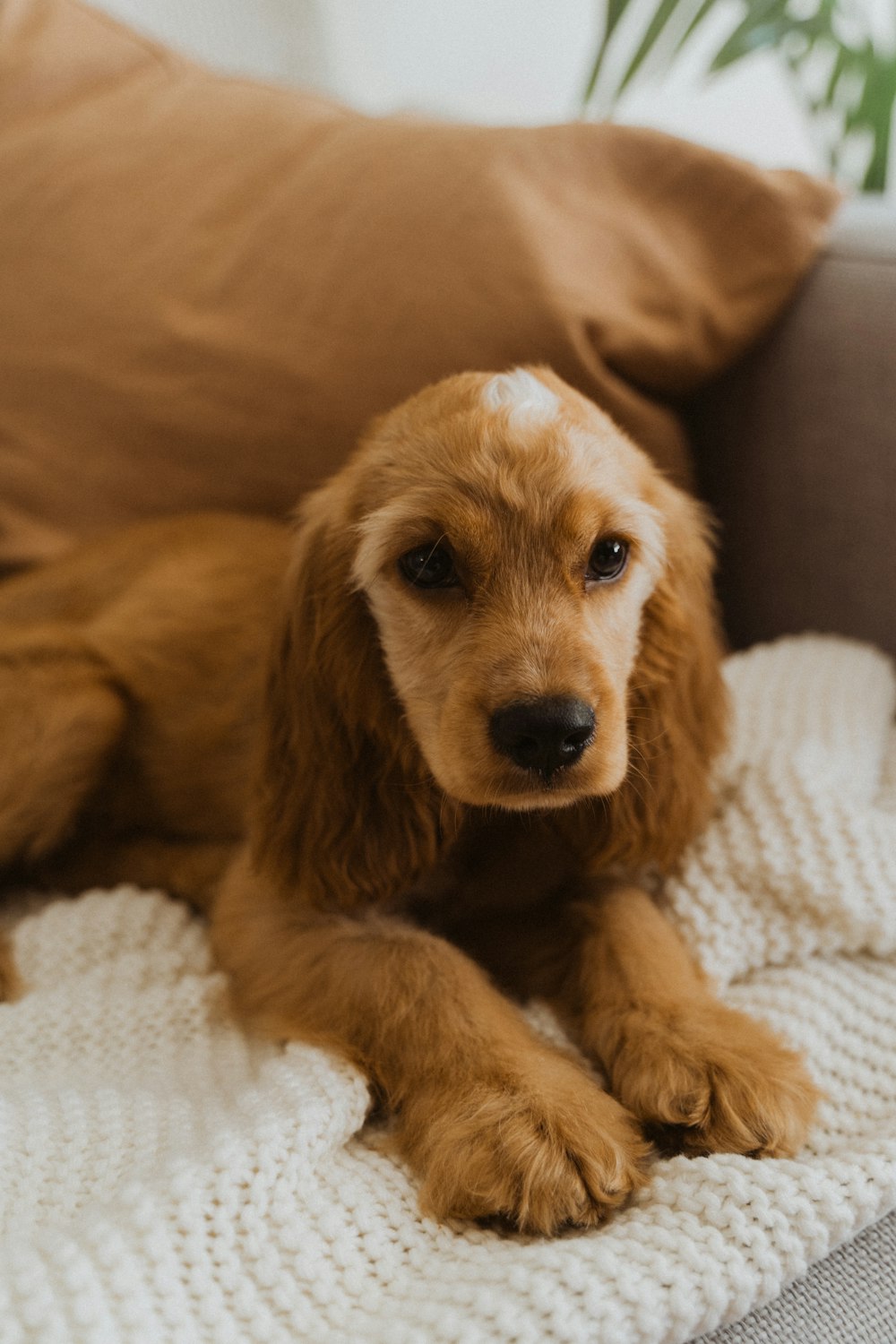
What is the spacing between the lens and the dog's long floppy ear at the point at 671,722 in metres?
1.63

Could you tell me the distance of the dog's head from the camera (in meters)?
1.35

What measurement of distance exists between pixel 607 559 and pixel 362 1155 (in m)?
0.82

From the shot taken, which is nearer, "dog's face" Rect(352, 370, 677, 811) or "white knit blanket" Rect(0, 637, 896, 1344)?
"white knit blanket" Rect(0, 637, 896, 1344)

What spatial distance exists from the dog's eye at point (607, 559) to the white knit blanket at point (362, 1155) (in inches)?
16.8

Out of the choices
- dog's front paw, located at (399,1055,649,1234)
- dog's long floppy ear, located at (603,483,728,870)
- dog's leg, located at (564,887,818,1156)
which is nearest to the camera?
dog's front paw, located at (399,1055,649,1234)

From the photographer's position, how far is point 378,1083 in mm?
1369

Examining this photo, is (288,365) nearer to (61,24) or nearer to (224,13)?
(61,24)

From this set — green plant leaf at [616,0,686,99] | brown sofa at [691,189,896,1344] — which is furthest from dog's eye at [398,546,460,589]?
green plant leaf at [616,0,686,99]

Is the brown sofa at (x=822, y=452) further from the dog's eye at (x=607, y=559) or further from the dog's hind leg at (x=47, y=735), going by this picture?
the dog's hind leg at (x=47, y=735)

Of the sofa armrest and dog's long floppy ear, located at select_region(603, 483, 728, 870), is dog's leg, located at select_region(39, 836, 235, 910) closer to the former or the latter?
dog's long floppy ear, located at select_region(603, 483, 728, 870)

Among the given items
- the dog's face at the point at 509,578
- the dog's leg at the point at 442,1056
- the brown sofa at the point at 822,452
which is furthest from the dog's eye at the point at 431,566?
the brown sofa at the point at 822,452

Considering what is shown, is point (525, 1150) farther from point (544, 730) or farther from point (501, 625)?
point (501, 625)

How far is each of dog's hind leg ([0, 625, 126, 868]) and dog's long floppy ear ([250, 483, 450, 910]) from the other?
19.2 inches

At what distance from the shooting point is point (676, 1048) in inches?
52.4
